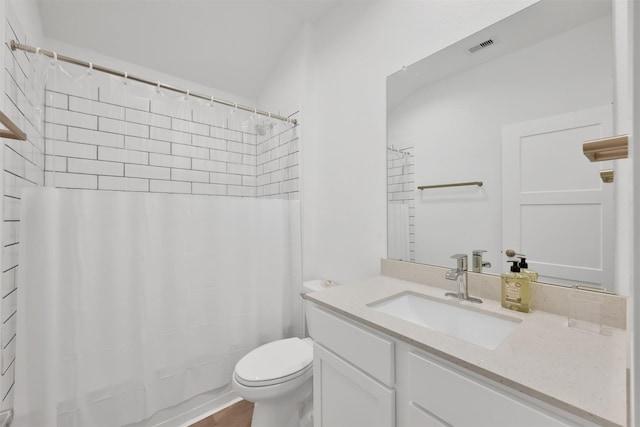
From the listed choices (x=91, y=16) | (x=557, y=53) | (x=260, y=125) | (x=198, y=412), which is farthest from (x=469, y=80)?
(x=198, y=412)

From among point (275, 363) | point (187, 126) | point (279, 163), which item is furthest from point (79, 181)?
point (275, 363)

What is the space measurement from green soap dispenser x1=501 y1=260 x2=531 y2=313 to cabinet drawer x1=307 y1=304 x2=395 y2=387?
0.51 metres

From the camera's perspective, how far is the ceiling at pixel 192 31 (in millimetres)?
1702

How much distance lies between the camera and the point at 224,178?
72.9 inches

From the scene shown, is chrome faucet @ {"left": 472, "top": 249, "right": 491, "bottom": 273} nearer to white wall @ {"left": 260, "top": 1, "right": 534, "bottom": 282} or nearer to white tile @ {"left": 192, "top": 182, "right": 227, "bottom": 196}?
white wall @ {"left": 260, "top": 1, "right": 534, "bottom": 282}

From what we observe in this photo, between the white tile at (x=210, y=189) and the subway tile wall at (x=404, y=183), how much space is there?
1111mm

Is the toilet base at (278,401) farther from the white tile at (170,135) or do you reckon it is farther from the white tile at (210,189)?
the white tile at (170,135)

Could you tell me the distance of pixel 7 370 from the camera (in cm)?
115

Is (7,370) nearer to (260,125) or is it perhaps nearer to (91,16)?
(260,125)

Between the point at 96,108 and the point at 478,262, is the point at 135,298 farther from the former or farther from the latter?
the point at 478,262

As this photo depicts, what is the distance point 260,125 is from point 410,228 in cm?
129

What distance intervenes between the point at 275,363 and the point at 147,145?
143 cm

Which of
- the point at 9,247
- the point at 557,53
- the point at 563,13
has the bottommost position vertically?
the point at 9,247

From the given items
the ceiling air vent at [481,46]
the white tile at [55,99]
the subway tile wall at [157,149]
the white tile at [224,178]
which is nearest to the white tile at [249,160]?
the subway tile wall at [157,149]
